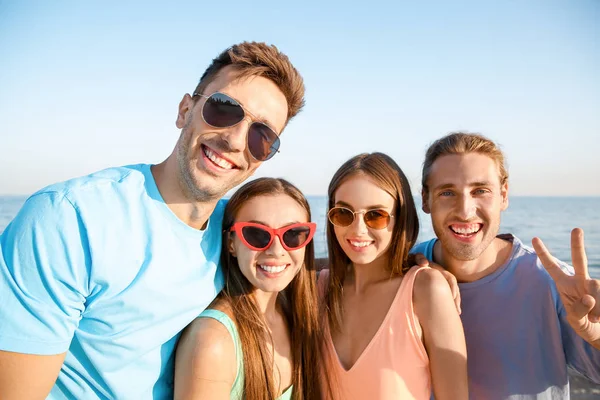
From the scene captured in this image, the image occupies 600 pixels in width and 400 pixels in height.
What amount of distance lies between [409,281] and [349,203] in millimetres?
815

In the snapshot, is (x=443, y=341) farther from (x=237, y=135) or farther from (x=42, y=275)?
(x=42, y=275)

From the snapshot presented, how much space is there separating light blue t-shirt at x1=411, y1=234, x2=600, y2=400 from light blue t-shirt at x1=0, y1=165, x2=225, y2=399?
2.43 meters

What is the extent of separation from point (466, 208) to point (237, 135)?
6.92 ft

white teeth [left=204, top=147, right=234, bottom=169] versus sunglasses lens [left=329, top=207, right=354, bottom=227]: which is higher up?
white teeth [left=204, top=147, right=234, bottom=169]

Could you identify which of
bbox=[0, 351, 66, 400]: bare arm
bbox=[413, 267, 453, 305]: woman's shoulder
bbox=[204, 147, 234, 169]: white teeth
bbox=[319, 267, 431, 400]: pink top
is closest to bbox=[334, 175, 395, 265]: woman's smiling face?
bbox=[413, 267, 453, 305]: woman's shoulder

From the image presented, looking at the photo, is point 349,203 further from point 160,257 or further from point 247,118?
point 160,257

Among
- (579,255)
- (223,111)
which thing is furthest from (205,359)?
(579,255)

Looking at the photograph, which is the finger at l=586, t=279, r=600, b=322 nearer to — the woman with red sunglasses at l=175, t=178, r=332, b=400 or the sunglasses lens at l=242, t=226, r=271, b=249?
the woman with red sunglasses at l=175, t=178, r=332, b=400

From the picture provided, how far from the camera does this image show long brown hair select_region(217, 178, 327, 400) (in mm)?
3047

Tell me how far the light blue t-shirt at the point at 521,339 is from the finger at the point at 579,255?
1.92 ft

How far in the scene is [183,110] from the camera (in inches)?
136

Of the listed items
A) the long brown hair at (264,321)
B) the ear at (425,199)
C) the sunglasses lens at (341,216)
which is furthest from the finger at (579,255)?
the long brown hair at (264,321)

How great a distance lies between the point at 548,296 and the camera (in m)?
3.49

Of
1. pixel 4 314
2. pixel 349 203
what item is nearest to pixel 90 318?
pixel 4 314
